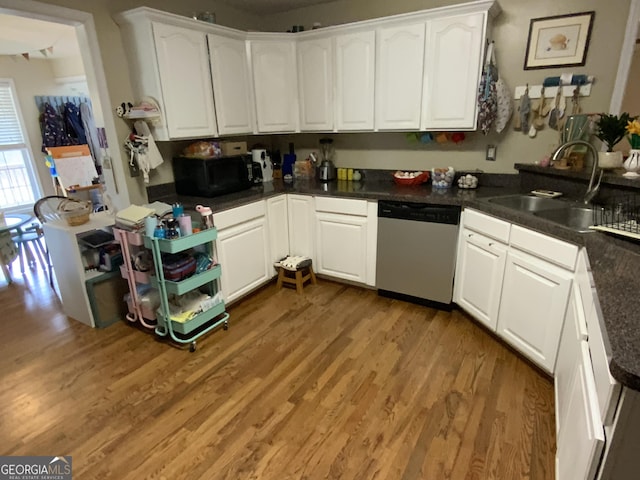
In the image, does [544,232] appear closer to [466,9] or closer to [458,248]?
[458,248]

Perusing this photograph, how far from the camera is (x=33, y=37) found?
3.66m

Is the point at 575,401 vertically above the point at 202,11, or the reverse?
the point at 202,11

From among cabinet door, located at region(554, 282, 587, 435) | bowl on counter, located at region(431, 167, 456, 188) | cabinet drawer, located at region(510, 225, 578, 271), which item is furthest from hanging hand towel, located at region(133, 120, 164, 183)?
cabinet door, located at region(554, 282, 587, 435)

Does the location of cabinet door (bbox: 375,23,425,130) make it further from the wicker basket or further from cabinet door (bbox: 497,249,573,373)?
the wicker basket

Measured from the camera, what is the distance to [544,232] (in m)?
1.91

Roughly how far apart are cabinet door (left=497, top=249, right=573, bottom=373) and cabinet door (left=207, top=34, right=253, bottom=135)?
7.68ft

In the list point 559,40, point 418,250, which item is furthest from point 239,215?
point 559,40

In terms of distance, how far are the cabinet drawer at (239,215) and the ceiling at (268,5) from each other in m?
1.89

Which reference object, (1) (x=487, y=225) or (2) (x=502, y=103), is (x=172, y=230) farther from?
(2) (x=502, y=103)

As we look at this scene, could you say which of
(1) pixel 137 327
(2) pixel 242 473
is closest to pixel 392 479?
(2) pixel 242 473

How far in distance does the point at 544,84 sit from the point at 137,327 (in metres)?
3.53

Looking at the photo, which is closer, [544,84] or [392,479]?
[392,479]

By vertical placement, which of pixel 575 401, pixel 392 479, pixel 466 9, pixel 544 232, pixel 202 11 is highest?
pixel 202 11

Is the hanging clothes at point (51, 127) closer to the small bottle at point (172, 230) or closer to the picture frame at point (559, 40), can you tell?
the small bottle at point (172, 230)
